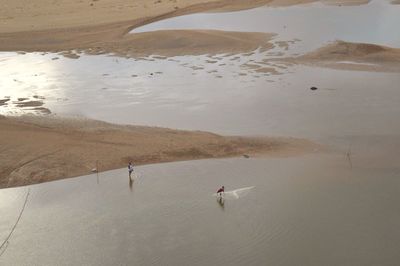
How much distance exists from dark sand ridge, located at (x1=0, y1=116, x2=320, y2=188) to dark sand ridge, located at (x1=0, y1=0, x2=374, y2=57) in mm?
10498

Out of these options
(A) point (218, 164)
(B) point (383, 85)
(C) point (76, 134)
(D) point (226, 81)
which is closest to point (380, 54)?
(B) point (383, 85)

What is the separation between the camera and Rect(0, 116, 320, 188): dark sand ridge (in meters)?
13.0

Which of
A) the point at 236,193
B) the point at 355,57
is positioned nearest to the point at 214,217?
the point at 236,193

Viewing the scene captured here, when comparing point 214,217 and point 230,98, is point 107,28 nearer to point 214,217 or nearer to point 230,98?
point 230,98

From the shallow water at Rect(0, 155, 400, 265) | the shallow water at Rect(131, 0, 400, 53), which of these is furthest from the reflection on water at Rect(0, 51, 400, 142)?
the shallow water at Rect(131, 0, 400, 53)

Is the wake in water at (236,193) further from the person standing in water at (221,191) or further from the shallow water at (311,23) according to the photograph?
the shallow water at (311,23)

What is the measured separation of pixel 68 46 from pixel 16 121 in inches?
473

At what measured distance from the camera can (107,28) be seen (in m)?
30.0

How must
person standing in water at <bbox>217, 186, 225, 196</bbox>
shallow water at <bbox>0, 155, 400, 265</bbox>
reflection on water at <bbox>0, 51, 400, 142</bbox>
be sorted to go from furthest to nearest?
1. reflection on water at <bbox>0, 51, 400, 142</bbox>
2. person standing in water at <bbox>217, 186, 225, 196</bbox>
3. shallow water at <bbox>0, 155, 400, 265</bbox>

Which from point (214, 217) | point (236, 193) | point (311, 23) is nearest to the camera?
point (214, 217)

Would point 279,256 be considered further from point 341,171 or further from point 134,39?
point 134,39

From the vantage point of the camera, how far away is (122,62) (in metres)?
23.7

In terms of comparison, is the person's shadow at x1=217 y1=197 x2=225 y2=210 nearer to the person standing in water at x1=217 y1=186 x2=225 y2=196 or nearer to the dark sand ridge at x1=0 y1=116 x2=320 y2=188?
the person standing in water at x1=217 y1=186 x2=225 y2=196

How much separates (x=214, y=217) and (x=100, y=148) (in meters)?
4.62
